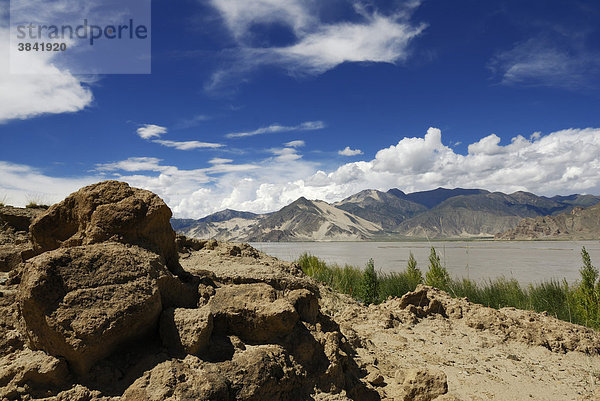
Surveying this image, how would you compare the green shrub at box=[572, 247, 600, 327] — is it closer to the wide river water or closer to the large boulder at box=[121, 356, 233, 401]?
the wide river water

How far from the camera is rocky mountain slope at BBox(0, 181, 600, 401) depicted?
2672mm

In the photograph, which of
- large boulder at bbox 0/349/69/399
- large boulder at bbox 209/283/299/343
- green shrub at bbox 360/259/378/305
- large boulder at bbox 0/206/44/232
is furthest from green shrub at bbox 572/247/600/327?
large boulder at bbox 0/206/44/232

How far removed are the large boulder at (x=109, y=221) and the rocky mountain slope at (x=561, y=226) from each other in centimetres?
17058

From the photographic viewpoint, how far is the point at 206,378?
269 centimetres

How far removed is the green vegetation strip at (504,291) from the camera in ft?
28.4

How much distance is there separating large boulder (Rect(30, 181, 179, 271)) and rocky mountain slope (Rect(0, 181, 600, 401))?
0.01 m

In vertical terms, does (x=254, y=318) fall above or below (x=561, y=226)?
above

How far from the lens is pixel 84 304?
2744 mm

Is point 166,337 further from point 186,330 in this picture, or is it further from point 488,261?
point 488,261

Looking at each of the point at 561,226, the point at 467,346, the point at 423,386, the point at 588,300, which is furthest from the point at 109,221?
the point at 561,226

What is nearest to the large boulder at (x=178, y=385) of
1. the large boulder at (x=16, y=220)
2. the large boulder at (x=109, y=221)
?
the large boulder at (x=109, y=221)

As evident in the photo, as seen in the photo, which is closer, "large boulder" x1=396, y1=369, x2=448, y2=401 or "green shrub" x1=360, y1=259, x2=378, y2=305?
"large boulder" x1=396, y1=369, x2=448, y2=401

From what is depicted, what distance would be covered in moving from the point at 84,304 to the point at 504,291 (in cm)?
1063

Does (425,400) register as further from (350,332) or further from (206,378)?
Answer: (206,378)
